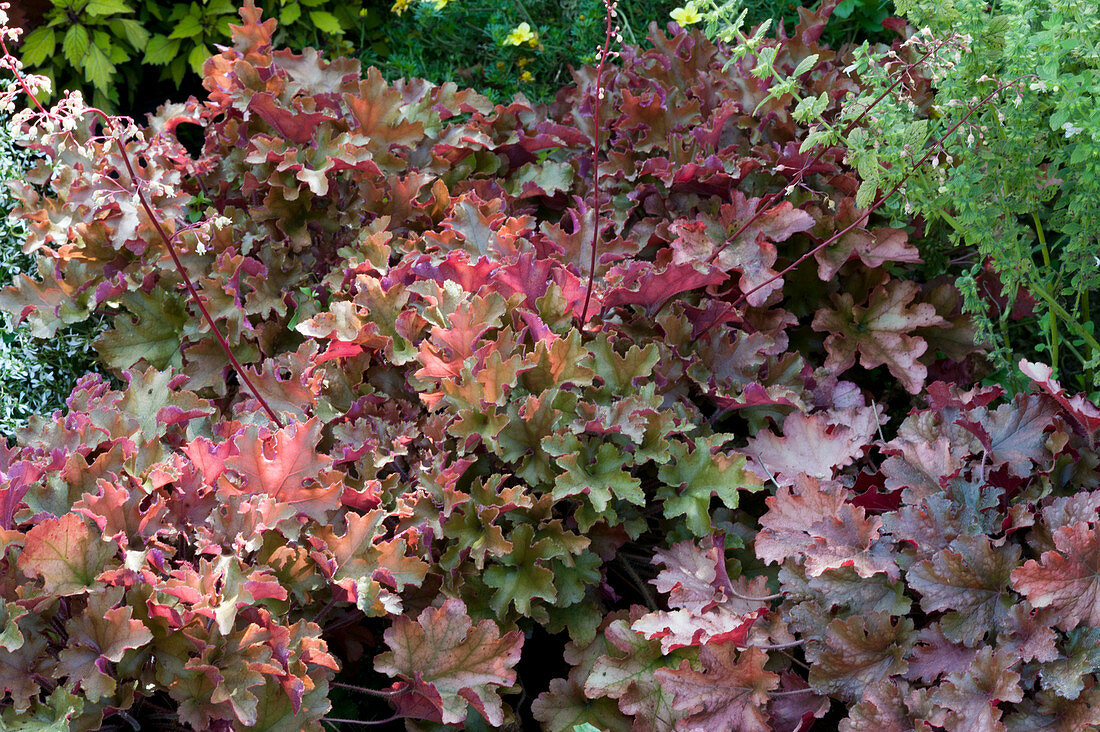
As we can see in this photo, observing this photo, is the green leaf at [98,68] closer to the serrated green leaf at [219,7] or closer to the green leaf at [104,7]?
the green leaf at [104,7]

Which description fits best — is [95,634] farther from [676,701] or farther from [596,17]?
[596,17]

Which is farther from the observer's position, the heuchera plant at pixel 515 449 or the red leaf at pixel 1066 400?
the red leaf at pixel 1066 400

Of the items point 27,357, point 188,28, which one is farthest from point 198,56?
point 27,357

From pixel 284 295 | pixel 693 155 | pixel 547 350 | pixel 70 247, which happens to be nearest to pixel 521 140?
pixel 693 155

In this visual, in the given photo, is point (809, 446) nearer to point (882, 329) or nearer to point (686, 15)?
point (882, 329)

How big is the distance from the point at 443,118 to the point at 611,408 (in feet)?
4.44

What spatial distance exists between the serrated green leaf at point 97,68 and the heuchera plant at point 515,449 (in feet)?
3.98

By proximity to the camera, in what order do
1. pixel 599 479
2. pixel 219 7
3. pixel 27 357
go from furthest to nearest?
pixel 219 7 → pixel 27 357 → pixel 599 479

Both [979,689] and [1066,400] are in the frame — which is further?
[1066,400]

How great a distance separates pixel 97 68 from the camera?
3951 millimetres

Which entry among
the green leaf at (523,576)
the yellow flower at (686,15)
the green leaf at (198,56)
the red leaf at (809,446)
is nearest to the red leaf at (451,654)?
the green leaf at (523,576)

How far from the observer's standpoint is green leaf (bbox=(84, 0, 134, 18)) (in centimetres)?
393

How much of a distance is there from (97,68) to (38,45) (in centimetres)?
26

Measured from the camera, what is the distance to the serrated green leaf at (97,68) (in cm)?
394
